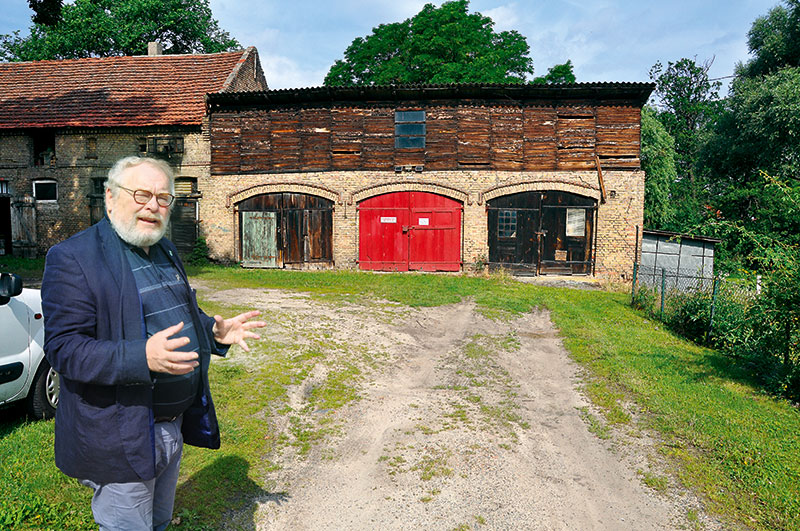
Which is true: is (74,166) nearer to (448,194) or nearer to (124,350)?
(448,194)

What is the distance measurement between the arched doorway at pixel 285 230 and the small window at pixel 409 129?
3333 millimetres

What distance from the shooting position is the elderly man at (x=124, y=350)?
194cm

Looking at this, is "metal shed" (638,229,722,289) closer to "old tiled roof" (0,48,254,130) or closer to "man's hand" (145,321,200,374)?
"old tiled roof" (0,48,254,130)

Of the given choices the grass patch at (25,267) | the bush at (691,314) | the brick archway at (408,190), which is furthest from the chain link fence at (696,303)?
the grass patch at (25,267)

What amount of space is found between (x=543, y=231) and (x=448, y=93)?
5683 millimetres

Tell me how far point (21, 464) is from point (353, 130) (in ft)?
48.5

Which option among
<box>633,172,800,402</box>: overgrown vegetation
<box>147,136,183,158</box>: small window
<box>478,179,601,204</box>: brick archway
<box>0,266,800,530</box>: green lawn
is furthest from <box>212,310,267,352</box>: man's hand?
<box>147,136,183,158</box>: small window

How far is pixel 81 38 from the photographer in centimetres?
2733

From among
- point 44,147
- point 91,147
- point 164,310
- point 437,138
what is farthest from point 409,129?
point 164,310

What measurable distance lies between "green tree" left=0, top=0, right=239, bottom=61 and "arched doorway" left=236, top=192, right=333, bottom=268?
17591 mm

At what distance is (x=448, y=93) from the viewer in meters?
16.6

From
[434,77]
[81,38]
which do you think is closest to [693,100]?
[434,77]

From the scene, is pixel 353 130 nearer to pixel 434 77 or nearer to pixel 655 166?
pixel 434 77

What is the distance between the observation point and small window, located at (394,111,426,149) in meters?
17.0
